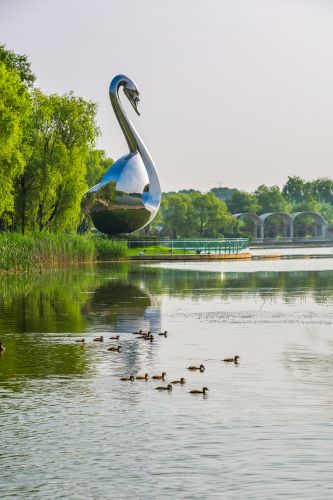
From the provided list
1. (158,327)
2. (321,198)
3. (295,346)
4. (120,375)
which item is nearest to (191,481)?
(120,375)

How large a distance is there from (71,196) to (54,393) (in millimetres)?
45757

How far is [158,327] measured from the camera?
2269 centimetres

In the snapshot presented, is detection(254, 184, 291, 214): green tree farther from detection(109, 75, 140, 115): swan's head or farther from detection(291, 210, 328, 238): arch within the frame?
detection(109, 75, 140, 115): swan's head

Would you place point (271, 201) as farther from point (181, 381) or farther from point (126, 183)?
point (181, 381)

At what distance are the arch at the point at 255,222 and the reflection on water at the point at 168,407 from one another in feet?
341

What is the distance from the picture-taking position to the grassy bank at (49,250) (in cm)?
4638

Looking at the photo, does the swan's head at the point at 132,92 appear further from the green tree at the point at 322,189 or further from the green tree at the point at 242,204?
the green tree at the point at 322,189

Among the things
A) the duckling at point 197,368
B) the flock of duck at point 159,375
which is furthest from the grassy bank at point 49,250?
the duckling at point 197,368

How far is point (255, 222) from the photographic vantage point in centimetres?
13500

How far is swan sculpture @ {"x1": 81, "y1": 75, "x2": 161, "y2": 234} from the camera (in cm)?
6669

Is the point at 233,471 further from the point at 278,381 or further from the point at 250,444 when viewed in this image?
the point at 278,381

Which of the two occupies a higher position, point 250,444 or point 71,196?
point 71,196

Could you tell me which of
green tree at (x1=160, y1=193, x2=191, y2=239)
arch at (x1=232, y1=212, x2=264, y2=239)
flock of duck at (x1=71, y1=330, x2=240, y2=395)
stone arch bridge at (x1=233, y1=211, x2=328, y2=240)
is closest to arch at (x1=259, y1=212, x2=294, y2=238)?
stone arch bridge at (x1=233, y1=211, x2=328, y2=240)

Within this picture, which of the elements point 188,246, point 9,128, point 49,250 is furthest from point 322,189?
point 9,128
